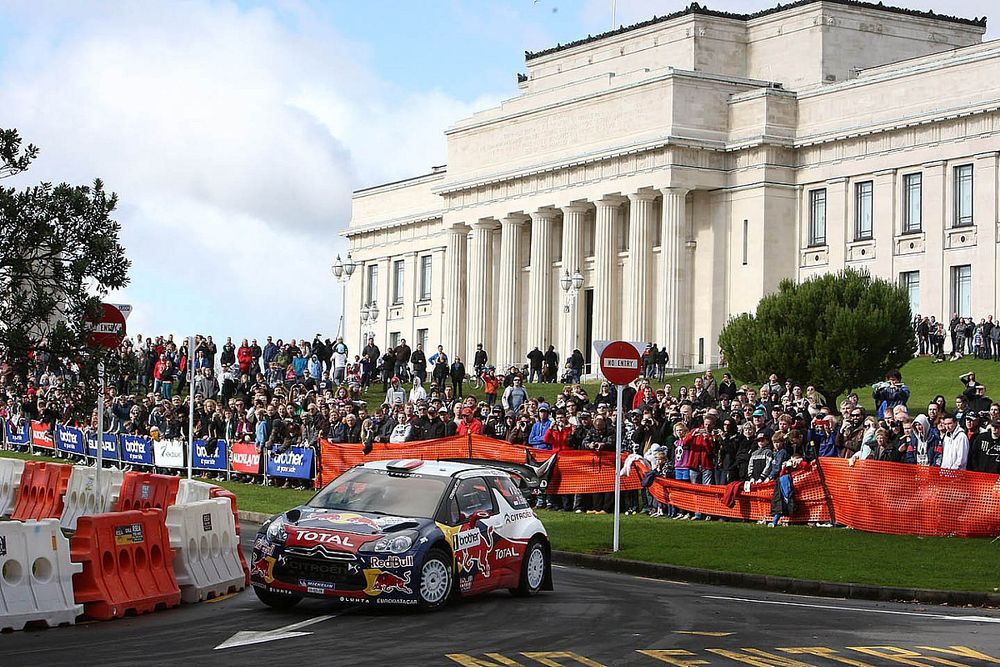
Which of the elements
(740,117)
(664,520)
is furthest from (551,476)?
(740,117)

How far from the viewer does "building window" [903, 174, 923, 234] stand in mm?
67125

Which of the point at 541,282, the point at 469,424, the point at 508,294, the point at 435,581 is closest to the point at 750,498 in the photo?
the point at 469,424

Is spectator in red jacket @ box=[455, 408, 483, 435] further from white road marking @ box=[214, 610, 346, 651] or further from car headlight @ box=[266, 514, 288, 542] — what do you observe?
white road marking @ box=[214, 610, 346, 651]

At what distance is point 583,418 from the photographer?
35094 millimetres

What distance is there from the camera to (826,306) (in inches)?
2098

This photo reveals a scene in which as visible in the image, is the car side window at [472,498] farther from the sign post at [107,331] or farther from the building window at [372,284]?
the building window at [372,284]

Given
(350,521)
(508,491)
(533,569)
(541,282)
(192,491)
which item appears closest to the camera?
(350,521)

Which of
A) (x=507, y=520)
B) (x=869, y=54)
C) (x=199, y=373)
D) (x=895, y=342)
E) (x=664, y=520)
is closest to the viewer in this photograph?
(x=507, y=520)

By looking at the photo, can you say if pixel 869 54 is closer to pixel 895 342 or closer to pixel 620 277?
pixel 620 277

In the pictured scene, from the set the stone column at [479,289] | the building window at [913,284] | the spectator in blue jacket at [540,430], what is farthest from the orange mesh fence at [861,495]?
the stone column at [479,289]

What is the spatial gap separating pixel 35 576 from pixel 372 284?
86.2 m

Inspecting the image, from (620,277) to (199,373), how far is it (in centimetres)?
2570

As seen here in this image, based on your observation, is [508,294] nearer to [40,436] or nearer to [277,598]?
[40,436]

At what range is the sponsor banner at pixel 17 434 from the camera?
53.4 m
